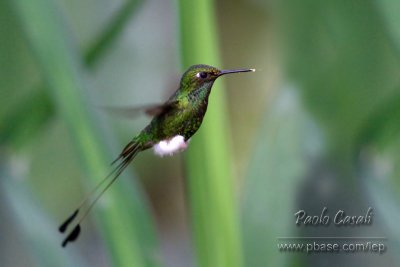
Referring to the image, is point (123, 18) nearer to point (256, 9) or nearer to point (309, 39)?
point (309, 39)

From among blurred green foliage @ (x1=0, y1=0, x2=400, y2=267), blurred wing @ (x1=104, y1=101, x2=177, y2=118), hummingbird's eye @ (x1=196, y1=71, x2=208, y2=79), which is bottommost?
blurred green foliage @ (x1=0, y1=0, x2=400, y2=267)

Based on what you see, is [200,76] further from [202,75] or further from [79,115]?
[79,115]

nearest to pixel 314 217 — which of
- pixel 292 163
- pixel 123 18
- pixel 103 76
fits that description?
pixel 292 163

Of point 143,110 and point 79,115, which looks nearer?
point 143,110

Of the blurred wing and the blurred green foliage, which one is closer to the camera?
the blurred wing

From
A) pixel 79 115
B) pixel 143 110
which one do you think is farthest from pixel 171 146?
pixel 79 115

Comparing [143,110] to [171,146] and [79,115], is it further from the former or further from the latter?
[79,115]

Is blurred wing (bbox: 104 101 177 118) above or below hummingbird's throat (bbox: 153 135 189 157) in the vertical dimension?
above
